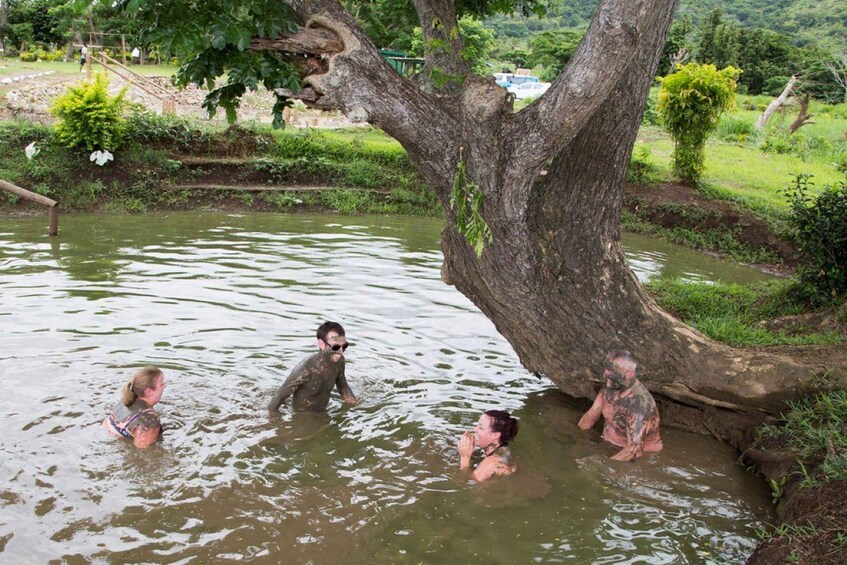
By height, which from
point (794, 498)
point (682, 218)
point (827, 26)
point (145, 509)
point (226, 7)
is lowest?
point (145, 509)

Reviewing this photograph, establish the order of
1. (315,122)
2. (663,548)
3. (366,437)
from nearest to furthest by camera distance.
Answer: (663,548)
(366,437)
(315,122)

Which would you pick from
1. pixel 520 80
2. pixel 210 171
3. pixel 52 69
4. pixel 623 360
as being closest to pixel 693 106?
pixel 210 171

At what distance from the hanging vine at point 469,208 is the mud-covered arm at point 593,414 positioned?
1892mm

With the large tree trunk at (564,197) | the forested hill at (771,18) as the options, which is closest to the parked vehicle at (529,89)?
the forested hill at (771,18)

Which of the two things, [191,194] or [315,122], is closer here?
[191,194]

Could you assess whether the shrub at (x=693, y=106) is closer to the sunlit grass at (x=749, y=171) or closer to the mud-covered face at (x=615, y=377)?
the sunlit grass at (x=749, y=171)

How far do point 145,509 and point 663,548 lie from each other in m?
3.69

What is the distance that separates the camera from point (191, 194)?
53.8 ft

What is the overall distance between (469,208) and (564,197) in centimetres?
94

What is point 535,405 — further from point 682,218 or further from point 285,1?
point 682,218

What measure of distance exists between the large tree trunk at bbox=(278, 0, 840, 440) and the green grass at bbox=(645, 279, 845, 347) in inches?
36.3

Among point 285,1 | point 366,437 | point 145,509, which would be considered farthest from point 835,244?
point 145,509

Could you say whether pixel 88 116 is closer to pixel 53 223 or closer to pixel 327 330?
pixel 53 223

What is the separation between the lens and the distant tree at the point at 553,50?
3556 cm
